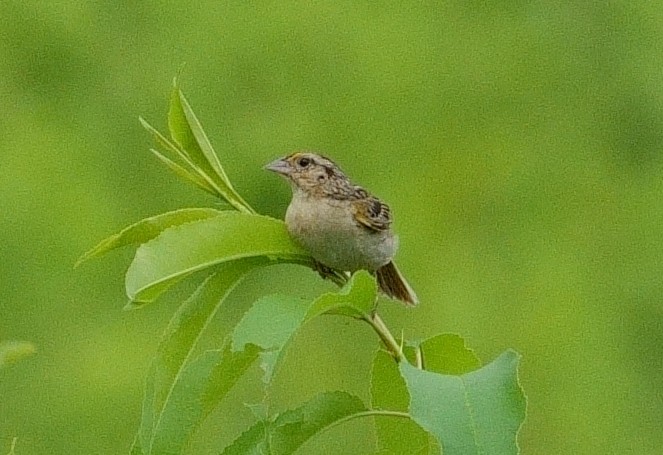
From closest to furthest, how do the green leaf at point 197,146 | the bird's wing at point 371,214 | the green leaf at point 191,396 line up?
the green leaf at point 191,396, the green leaf at point 197,146, the bird's wing at point 371,214

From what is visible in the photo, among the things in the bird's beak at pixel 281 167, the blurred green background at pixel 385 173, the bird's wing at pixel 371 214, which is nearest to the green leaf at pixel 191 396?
the bird's wing at pixel 371 214

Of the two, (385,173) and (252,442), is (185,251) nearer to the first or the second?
(252,442)

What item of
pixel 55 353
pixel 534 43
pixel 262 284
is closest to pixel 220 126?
pixel 262 284

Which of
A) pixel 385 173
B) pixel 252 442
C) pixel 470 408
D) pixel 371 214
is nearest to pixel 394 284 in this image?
pixel 371 214

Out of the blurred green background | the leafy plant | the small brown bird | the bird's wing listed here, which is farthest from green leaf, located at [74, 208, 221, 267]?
the blurred green background

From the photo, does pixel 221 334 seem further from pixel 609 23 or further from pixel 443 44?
pixel 609 23

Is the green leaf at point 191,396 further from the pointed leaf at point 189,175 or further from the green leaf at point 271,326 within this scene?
the pointed leaf at point 189,175
